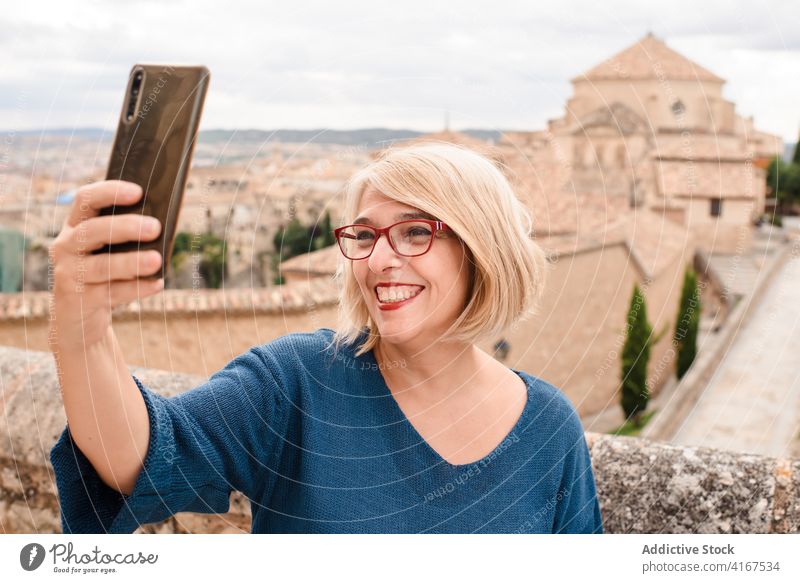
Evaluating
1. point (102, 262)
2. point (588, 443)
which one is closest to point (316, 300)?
point (588, 443)

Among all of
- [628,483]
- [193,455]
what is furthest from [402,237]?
[628,483]

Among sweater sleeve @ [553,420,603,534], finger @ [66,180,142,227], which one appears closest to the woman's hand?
finger @ [66,180,142,227]

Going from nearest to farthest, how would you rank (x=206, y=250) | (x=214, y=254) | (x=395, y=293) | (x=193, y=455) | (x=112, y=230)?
(x=112, y=230), (x=193, y=455), (x=395, y=293), (x=206, y=250), (x=214, y=254)

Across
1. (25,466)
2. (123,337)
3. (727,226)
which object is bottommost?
(727,226)

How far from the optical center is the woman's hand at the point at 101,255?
0.54 metres

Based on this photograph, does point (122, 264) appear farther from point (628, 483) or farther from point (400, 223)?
point (628, 483)

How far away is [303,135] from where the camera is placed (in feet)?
3.20

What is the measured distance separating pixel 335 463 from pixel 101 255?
442mm

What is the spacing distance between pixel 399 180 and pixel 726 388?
981 centimetres

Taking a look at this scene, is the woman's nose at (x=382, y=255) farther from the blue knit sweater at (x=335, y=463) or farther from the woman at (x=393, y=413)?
the blue knit sweater at (x=335, y=463)

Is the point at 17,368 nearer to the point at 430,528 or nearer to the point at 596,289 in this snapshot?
the point at 430,528

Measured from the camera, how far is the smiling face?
89cm

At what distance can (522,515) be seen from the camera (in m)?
0.96

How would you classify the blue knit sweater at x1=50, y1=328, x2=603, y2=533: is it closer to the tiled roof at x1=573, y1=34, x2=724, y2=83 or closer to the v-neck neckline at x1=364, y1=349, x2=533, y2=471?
the v-neck neckline at x1=364, y1=349, x2=533, y2=471
